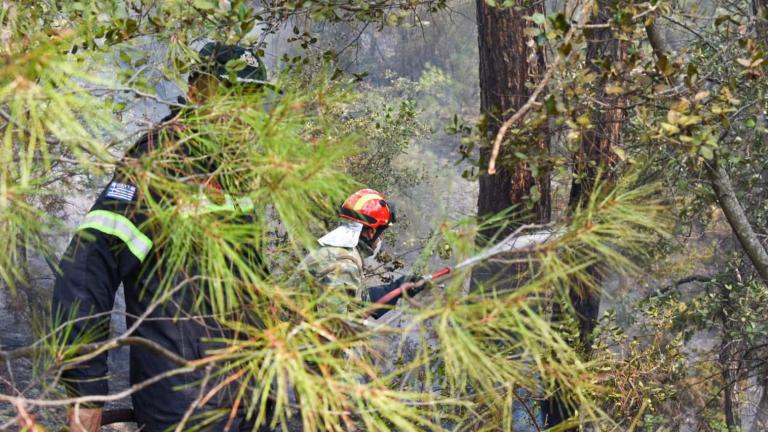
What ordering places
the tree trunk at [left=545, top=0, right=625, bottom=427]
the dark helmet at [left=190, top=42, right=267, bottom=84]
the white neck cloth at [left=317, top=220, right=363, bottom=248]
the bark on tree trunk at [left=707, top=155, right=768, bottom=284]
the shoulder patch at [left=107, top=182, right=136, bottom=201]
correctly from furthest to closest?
the tree trunk at [left=545, top=0, right=625, bottom=427] < the white neck cloth at [left=317, top=220, right=363, bottom=248] < the bark on tree trunk at [left=707, top=155, right=768, bottom=284] < the dark helmet at [left=190, top=42, right=267, bottom=84] < the shoulder patch at [left=107, top=182, right=136, bottom=201]

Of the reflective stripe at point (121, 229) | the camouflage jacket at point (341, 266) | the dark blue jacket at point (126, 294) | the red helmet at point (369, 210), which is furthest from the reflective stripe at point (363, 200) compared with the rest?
the reflective stripe at point (121, 229)

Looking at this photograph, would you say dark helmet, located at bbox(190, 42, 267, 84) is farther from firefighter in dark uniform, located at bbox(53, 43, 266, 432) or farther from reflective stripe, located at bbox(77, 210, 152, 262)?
reflective stripe, located at bbox(77, 210, 152, 262)

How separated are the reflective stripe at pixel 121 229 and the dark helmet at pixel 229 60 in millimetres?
445

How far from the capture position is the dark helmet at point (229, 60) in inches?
104

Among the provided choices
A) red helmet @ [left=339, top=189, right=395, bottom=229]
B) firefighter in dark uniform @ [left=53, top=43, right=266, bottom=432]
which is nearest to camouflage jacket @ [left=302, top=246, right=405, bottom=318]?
red helmet @ [left=339, top=189, right=395, bottom=229]

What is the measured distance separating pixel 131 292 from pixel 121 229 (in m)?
0.26

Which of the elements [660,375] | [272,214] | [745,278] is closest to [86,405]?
[272,214]

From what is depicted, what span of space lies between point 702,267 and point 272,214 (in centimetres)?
1235

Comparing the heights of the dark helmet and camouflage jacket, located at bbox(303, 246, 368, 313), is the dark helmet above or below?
above

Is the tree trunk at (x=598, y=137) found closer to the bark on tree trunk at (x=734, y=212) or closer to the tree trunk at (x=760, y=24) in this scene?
the bark on tree trunk at (x=734, y=212)

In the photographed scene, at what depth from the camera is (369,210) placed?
3.60 m

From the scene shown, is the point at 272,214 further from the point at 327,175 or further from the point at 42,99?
the point at 42,99

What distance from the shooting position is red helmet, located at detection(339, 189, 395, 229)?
3597 millimetres

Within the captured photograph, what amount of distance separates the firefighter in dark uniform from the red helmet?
910mm
